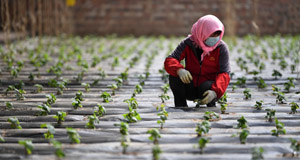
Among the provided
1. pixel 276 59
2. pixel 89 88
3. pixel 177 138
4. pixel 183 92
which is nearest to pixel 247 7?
pixel 276 59

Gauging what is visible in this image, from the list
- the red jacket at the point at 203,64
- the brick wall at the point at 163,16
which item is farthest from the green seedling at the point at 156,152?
the brick wall at the point at 163,16

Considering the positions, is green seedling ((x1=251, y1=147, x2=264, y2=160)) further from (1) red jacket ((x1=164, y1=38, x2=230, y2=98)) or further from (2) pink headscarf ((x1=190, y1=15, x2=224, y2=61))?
(2) pink headscarf ((x1=190, y1=15, x2=224, y2=61))

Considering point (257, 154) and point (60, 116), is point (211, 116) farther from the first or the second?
point (60, 116)

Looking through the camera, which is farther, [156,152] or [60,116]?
[60,116]

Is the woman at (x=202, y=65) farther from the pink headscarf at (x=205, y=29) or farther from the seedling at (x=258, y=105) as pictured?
the seedling at (x=258, y=105)

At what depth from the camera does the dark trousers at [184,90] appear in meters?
4.09

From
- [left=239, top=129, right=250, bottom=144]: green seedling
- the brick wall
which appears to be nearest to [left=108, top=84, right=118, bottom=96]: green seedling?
[left=239, top=129, right=250, bottom=144]: green seedling

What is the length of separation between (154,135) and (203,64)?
1.21 meters

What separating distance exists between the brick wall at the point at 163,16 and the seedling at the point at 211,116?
10.7m

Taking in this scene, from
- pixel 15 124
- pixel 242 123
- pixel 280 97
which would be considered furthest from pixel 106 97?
pixel 280 97

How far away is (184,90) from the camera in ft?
13.7

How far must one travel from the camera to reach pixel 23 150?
3.07 m

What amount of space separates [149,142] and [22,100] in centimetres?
205

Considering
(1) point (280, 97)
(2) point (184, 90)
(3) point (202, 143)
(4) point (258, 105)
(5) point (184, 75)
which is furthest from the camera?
(1) point (280, 97)
